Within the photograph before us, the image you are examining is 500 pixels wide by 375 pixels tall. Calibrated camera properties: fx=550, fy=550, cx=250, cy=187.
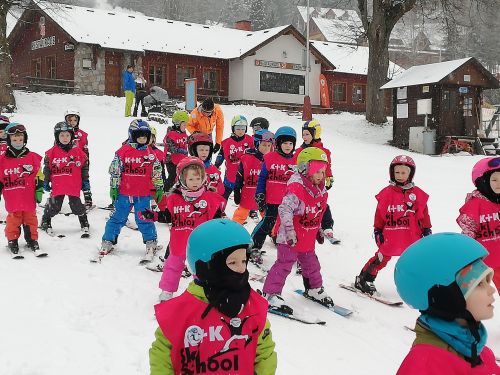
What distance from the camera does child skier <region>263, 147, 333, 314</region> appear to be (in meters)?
5.81

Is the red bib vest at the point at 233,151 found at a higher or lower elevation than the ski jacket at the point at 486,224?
higher

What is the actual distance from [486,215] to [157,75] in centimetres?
3085

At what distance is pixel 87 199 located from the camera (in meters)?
9.91

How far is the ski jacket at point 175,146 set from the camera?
1054cm

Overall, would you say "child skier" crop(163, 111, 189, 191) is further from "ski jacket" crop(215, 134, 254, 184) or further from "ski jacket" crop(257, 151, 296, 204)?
"ski jacket" crop(257, 151, 296, 204)

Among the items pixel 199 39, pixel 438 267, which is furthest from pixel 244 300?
pixel 199 39

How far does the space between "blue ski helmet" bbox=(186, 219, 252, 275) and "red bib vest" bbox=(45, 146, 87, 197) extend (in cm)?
612

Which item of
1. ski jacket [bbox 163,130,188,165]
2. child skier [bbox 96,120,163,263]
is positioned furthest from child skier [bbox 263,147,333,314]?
ski jacket [bbox 163,130,188,165]

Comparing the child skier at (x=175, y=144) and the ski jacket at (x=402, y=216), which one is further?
the child skier at (x=175, y=144)

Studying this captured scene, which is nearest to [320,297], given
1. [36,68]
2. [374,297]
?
[374,297]

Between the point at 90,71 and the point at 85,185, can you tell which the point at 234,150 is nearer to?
the point at 85,185

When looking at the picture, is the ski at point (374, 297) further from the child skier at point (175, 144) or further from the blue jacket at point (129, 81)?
the blue jacket at point (129, 81)

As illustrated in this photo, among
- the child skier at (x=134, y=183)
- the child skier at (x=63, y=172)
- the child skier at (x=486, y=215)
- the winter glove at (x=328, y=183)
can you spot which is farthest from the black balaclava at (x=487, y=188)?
the child skier at (x=63, y=172)

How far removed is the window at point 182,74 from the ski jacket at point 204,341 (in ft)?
109
